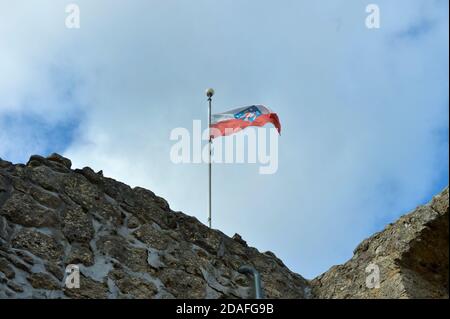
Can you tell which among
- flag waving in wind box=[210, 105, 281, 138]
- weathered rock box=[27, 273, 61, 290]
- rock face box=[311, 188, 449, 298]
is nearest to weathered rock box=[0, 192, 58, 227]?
weathered rock box=[27, 273, 61, 290]

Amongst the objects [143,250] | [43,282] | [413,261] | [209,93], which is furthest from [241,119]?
[43,282]

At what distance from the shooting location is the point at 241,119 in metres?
16.7

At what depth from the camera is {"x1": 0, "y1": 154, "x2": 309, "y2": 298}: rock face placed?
9.49 metres

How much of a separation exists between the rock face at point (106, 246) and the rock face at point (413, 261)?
1.25 metres

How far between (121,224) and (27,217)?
4.80 feet

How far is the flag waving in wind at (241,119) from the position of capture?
16625 mm

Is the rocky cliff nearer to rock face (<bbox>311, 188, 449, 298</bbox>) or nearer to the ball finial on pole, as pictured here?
rock face (<bbox>311, 188, 449, 298</bbox>)

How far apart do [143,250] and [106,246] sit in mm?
574

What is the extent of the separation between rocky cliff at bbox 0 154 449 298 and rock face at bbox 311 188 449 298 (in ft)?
0.05

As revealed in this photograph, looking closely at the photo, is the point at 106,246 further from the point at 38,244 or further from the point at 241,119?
the point at 241,119

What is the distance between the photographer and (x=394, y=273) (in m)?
10.5

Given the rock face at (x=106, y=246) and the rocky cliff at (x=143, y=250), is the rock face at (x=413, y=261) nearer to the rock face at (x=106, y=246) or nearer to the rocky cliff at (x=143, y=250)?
the rocky cliff at (x=143, y=250)

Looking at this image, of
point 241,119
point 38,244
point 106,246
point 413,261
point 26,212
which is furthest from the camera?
point 241,119
